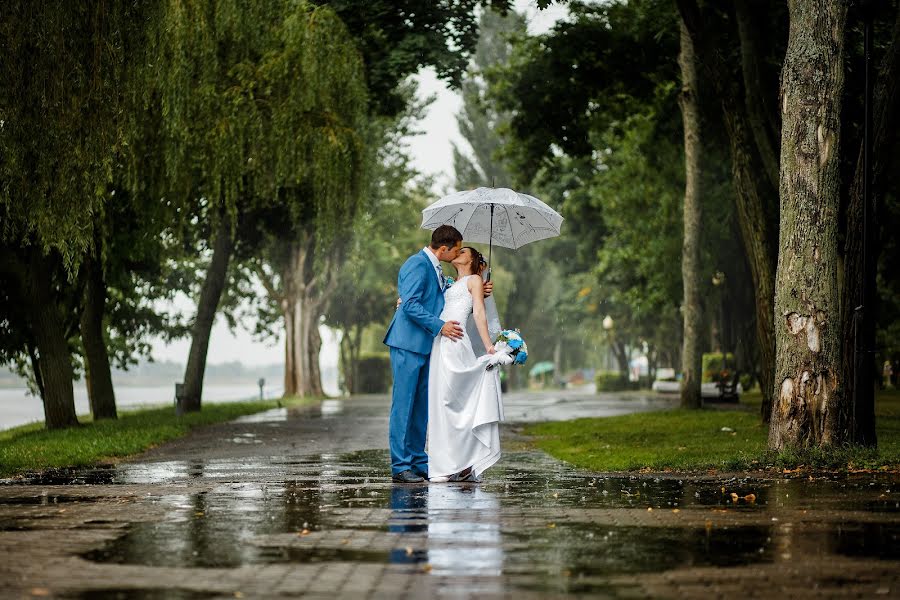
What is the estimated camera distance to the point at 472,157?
80688 mm

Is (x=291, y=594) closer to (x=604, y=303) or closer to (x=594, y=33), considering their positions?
(x=594, y=33)

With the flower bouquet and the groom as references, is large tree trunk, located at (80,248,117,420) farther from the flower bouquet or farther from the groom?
the flower bouquet

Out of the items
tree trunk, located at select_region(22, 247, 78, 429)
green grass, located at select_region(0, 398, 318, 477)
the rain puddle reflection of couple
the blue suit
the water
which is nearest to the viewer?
the rain puddle reflection of couple

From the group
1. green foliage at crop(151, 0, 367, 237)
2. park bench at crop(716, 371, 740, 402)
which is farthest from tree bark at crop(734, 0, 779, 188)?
park bench at crop(716, 371, 740, 402)

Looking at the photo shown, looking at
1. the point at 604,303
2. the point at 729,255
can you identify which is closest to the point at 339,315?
the point at 604,303

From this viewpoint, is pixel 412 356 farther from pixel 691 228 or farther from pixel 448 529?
pixel 691 228

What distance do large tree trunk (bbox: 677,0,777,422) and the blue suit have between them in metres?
8.13

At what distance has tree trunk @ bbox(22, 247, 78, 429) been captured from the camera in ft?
72.3

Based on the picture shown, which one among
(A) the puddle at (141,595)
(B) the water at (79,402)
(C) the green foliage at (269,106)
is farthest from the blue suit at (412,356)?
(B) the water at (79,402)

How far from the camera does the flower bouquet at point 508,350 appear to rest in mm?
11492

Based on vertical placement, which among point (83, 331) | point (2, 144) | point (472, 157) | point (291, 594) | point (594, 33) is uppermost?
point (472, 157)

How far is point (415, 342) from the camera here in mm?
11547

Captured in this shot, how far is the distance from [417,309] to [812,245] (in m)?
4.19

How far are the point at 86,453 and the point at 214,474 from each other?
3994 mm
